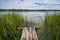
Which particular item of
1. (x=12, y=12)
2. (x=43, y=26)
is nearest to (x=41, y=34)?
(x=43, y=26)

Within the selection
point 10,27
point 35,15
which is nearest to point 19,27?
point 10,27

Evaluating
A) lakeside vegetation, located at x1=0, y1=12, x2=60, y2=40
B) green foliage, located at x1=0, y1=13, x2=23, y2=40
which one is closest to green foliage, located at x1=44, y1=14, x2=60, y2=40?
lakeside vegetation, located at x1=0, y1=12, x2=60, y2=40

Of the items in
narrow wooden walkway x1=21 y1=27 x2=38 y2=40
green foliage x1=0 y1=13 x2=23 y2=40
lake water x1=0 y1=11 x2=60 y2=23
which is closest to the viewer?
narrow wooden walkway x1=21 y1=27 x2=38 y2=40

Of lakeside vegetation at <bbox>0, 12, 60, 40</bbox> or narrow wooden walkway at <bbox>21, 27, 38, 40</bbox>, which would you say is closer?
narrow wooden walkway at <bbox>21, 27, 38, 40</bbox>

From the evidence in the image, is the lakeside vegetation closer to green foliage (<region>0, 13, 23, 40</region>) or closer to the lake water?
green foliage (<region>0, 13, 23, 40</region>)

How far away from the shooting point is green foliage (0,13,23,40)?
2178 mm

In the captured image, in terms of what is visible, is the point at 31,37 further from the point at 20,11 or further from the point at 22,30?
the point at 20,11

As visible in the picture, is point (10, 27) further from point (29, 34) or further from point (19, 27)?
point (29, 34)

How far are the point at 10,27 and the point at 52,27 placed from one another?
47 cm

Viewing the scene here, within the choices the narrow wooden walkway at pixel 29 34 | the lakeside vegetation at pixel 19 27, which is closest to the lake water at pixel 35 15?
the lakeside vegetation at pixel 19 27

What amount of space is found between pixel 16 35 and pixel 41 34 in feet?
1.00

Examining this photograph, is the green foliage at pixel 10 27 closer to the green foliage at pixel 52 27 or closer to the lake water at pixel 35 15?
the lake water at pixel 35 15

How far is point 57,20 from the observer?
2311 millimetres

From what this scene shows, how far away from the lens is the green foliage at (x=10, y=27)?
2178 millimetres
